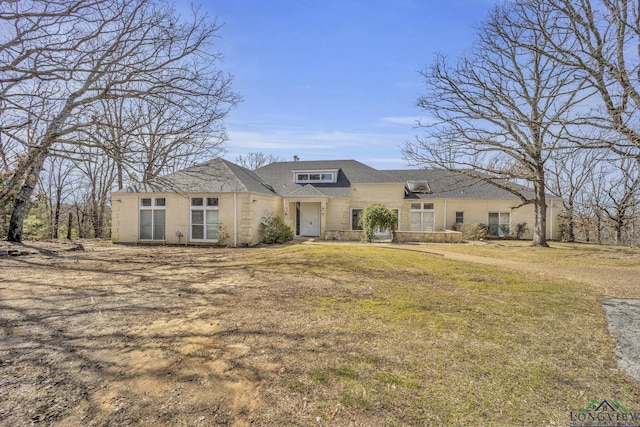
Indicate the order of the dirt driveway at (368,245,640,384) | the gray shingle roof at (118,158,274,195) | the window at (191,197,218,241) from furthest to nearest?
the window at (191,197,218,241)
the gray shingle roof at (118,158,274,195)
the dirt driveway at (368,245,640,384)

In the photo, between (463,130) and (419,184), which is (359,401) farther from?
(419,184)

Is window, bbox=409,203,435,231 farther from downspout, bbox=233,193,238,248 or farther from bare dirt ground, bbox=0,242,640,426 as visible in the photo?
bare dirt ground, bbox=0,242,640,426

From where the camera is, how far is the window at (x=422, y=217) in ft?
73.8

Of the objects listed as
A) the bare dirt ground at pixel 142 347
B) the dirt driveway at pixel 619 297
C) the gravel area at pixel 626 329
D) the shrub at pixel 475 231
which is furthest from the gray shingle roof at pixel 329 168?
the gravel area at pixel 626 329

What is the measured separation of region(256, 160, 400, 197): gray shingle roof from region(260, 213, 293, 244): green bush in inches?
149

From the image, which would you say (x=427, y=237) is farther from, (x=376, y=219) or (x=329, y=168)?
(x=329, y=168)

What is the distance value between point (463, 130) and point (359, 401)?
16.2 metres

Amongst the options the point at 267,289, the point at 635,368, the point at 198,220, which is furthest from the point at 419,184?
the point at 635,368

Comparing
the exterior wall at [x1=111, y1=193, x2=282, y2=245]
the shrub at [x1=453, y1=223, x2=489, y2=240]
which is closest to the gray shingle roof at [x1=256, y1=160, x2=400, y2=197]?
the exterior wall at [x1=111, y1=193, x2=282, y2=245]

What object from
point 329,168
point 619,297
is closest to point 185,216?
point 329,168

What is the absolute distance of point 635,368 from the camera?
321cm

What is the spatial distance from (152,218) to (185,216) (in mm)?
1990

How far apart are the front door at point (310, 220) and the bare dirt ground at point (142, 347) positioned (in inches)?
560

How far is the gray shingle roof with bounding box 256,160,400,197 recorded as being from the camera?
2238 centimetres
